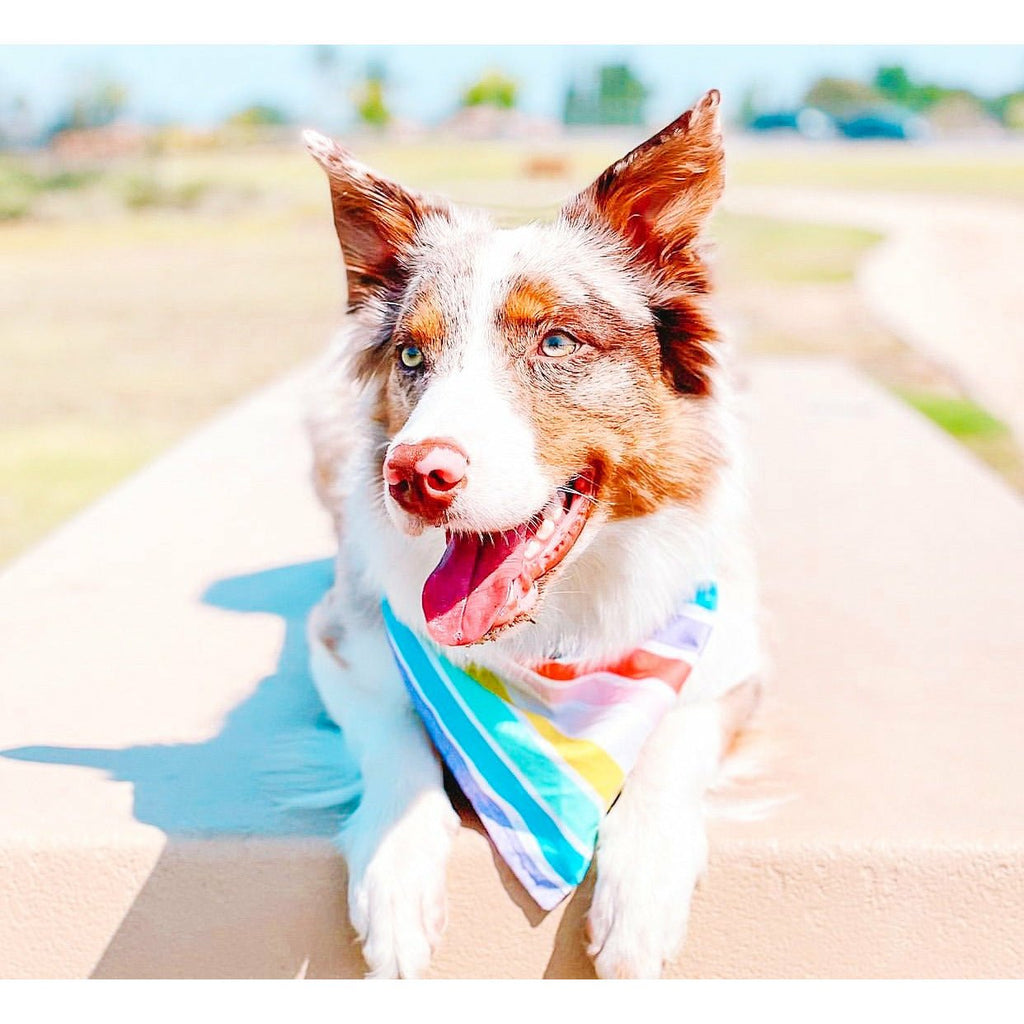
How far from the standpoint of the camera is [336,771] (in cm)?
279

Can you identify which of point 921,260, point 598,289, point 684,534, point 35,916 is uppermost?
point 598,289

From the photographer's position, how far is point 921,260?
19.2 meters

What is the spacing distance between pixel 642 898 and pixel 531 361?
106cm

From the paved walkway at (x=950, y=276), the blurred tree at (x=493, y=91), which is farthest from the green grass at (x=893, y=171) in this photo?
the blurred tree at (x=493, y=91)

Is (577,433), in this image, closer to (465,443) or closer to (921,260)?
(465,443)

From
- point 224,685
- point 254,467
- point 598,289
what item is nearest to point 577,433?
point 598,289

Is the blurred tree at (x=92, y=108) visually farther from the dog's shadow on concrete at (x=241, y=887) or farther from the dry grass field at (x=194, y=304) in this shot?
the dog's shadow on concrete at (x=241, y=887)

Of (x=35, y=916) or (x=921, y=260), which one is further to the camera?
(x=921, y=260)

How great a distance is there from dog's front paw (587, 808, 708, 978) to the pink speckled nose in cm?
76

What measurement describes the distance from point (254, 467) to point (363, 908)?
3.45 m

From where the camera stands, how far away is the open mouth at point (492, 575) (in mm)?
2414

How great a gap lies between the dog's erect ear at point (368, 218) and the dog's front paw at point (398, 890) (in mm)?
1220

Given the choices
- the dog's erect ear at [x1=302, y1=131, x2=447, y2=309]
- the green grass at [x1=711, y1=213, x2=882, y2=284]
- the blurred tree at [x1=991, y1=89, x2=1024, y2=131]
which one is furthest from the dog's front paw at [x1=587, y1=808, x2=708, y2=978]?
the blurred tree at [x1=991, y1=89, x2=1024, y2=131]

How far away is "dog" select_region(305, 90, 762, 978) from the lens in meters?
2.40
